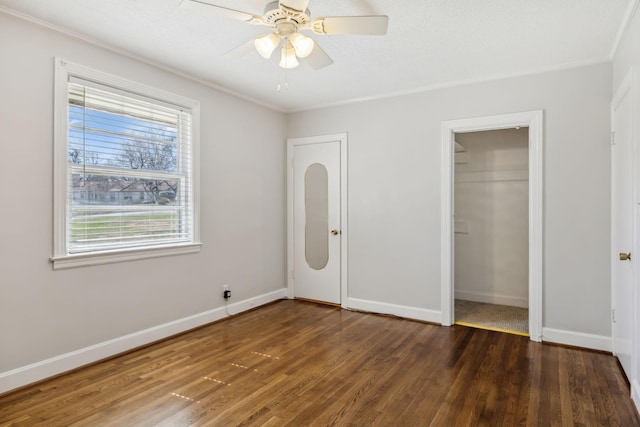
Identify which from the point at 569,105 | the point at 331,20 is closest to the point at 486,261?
the point at 569,105

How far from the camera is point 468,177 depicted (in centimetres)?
488

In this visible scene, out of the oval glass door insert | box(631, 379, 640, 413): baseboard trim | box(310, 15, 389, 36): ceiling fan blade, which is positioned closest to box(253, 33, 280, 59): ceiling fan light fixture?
box(310, 15, 389, 36): ceiling fan blade

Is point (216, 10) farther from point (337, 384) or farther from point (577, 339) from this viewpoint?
point (577, 339)

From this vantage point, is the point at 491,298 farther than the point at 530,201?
Yes

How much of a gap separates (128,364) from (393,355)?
212 cm

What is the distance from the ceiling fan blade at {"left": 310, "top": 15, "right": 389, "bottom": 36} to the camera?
198cm

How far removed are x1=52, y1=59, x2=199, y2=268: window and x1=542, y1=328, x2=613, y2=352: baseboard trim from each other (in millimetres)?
3446

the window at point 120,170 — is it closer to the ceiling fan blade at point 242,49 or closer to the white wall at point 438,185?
the ceiling fan blade at point 242,49

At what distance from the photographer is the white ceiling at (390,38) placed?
236cm

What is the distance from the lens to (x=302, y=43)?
2174 mm

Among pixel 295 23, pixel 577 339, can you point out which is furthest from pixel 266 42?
pixel 577 339

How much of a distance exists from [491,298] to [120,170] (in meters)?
4.44

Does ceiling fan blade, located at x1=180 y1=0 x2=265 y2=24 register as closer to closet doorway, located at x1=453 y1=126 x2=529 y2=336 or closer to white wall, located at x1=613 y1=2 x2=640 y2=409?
white wall, located at x1=613 y1=2 x2=640 y2=409

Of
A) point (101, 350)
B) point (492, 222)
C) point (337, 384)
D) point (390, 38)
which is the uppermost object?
point (390, 38)
